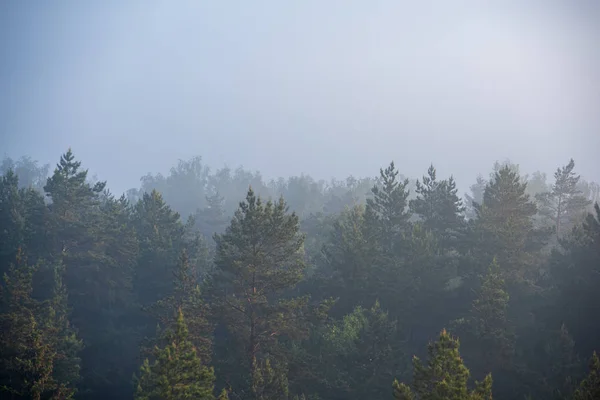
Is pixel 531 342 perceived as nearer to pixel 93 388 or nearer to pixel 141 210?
pixel 93 388

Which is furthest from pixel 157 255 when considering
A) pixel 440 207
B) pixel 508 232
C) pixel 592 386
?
pixel 592 386

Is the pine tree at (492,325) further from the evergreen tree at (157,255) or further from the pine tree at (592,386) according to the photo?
the evergreen tree at (157,255)

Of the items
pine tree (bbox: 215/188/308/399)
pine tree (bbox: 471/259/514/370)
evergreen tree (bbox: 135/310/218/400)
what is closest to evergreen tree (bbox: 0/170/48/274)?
pine tree (bbox: 215/188/308/399)

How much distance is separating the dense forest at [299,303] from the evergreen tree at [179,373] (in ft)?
0.29

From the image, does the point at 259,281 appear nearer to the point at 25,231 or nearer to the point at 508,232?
the point at 508,232

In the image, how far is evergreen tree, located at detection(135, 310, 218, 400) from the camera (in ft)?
56.1

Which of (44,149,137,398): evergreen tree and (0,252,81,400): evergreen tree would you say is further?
(44,149,137,398): evergreen tree

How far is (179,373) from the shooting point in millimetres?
17703

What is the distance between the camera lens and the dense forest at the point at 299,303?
74.2 ft

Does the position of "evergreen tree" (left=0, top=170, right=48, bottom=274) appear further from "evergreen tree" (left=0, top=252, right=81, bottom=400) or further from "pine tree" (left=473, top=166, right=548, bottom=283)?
"pine tree" (left=473, top=166, right=548, bottom=283)

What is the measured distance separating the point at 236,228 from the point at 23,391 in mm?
16124

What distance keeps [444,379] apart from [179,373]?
12251 millimetres

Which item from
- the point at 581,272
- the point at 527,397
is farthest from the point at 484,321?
the point at 581,272

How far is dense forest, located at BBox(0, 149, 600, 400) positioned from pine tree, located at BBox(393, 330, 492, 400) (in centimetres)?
7
